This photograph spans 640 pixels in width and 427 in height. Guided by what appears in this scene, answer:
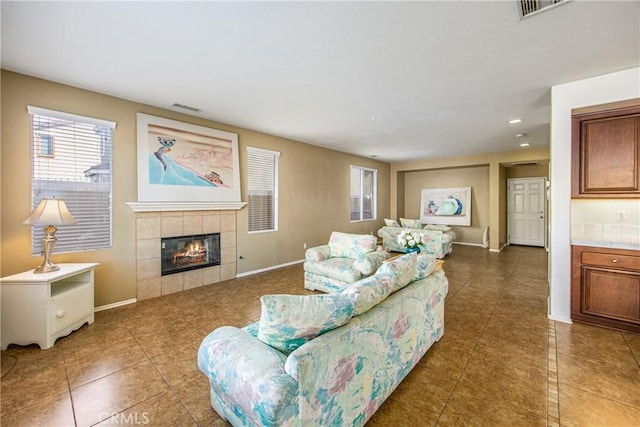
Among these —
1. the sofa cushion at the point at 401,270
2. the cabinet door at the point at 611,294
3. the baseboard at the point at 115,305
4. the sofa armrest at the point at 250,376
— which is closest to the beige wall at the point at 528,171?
the cabinet door at the point at 611,294

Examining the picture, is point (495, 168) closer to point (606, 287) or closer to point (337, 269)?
point (606, 287)

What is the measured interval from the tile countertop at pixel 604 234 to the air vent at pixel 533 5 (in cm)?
242

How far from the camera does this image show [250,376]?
1227mm

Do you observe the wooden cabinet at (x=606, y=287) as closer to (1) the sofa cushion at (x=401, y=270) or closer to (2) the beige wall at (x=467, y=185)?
(1) the sofa cushion at (x=401, y=270)

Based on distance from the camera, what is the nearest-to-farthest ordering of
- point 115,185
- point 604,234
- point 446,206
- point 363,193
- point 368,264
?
point 604,234 → point 115,185 → point 368,264 → point 363,193 → point 446,206

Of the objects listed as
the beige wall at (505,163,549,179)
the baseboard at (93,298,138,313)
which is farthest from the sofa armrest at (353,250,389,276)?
the beige wall at (505,163,549,179)

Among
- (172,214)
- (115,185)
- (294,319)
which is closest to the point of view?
(294,319)

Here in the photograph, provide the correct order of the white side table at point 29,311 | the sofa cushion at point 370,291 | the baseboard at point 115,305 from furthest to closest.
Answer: the baseboard at point 115,305
the white side table at point 29,311
the sofa cushion at point 370,291

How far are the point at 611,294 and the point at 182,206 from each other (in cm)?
537

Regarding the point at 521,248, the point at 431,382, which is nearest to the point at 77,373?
the point at 431,382

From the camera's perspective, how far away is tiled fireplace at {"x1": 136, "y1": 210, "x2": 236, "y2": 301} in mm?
3705

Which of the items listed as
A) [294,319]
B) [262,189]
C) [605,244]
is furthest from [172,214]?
[605,244]

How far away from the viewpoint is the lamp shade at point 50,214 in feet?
8.52

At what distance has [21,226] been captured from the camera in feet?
9.30
